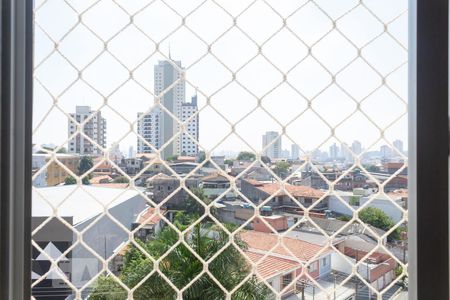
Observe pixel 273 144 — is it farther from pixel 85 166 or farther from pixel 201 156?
pixel 85 166

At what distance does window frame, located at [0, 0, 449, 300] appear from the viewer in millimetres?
793

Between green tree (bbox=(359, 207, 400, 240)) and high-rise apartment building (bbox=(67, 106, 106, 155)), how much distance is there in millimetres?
577

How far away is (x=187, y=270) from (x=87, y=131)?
1.20 feet

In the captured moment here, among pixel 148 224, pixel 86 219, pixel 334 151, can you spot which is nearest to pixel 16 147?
pixel 86 219

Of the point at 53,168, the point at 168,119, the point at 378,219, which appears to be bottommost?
the point at 378,219

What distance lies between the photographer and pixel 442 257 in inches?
→ 31.4

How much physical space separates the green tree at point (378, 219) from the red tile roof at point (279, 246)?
0.35 ft

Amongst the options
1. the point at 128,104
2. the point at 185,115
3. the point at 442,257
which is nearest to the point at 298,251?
the point at 442,257

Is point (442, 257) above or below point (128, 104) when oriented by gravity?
below

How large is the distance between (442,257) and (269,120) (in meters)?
0.43

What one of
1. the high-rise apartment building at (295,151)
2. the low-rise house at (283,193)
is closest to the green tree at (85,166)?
the low-rise house at (283,193)

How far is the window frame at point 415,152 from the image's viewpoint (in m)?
0.79

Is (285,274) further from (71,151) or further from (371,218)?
(71,151)

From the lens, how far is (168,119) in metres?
0.88
